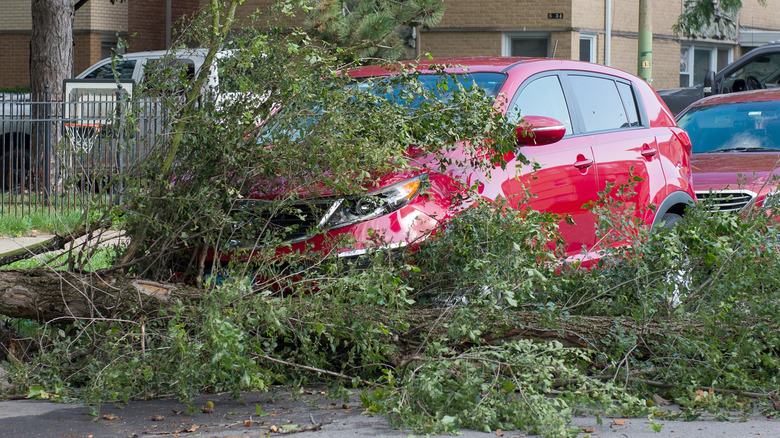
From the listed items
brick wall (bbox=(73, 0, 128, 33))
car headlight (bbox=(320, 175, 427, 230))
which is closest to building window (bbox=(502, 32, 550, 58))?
brick wall (bbox=(73, 0, 128, 33))

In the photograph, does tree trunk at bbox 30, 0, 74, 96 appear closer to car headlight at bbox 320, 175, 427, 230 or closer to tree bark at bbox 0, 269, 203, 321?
tree bark at bbox 0, 269, 203, 321

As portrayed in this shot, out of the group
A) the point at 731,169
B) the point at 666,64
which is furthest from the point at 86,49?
the point at 731,169

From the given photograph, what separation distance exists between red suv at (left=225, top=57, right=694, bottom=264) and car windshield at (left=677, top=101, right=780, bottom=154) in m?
1.69

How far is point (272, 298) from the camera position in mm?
4656

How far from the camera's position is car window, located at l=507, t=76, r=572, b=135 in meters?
6.14

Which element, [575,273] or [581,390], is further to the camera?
[575,273]

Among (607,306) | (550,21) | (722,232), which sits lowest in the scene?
(607,306)

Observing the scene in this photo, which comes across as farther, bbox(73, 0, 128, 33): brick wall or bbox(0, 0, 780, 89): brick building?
bbox(73, 0, 128, 33): brick wall

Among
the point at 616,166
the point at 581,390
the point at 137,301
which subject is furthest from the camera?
the point at 616,166

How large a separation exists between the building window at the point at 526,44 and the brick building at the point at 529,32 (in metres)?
0.02

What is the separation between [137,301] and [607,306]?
260 centimetres

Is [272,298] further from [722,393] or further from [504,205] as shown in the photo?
[722,393]

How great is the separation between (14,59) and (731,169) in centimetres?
2458

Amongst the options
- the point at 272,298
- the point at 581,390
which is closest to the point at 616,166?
the point at 581,390
